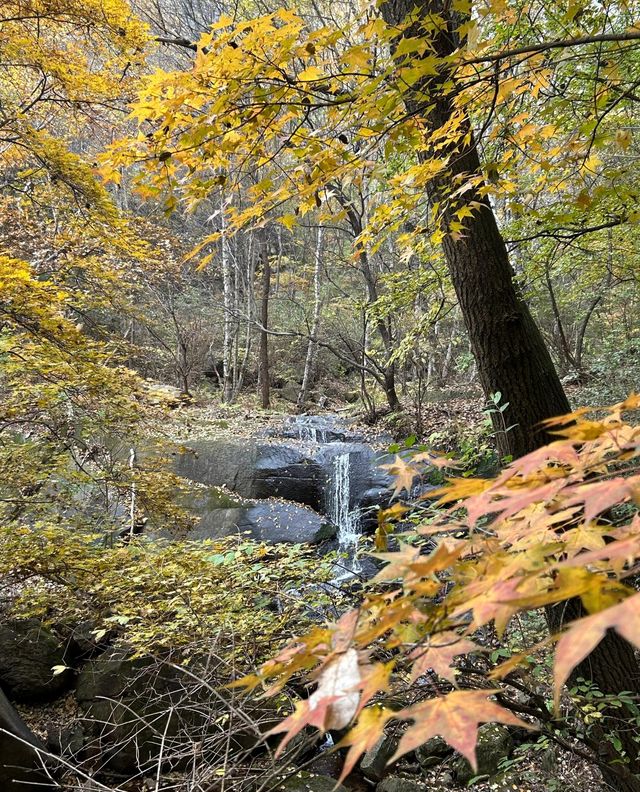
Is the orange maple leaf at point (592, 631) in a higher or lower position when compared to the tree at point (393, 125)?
lower

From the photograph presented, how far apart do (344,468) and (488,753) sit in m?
5.44

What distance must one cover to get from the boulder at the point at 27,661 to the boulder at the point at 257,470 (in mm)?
4231

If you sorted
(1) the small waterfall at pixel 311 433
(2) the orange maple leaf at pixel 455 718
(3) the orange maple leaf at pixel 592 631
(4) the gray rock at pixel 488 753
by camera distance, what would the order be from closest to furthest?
1. (3) the orange maple leaf at pixel 592 631
2. (2) the orange maple leaf at pixel 455 718
3. (4) the gray rock at pixel 488 753
4. (1) the small waterfall at pixel 311 433

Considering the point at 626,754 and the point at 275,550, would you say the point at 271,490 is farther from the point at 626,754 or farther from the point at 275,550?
the point at 626,754

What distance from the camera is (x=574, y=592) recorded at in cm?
51

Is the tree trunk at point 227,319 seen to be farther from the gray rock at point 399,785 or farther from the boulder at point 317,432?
the gray rock at point 399,785

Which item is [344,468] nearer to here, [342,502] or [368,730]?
[342,502]

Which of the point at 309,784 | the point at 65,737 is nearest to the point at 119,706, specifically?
the point at 65,737

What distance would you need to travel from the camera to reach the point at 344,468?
874cm

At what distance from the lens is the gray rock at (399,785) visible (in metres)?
3.35

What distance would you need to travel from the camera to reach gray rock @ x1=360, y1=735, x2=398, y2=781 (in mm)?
3730

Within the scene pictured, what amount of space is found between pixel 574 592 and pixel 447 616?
25 centimetres

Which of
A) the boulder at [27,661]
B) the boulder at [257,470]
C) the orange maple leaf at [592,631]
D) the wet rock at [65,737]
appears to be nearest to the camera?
the orange maple leaf at [592,631]

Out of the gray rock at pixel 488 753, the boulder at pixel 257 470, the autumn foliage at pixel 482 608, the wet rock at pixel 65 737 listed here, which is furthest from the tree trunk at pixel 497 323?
the boulder at pixel 257 470
